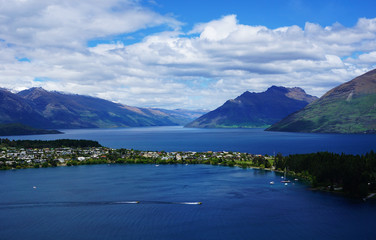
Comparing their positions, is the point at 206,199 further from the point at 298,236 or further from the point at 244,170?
the point at 244,170

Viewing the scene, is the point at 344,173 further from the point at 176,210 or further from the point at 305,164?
the point at 176,210

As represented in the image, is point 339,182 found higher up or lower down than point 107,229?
higher up

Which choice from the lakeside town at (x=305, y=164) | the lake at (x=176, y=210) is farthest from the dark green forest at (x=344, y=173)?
the lake at (x=176, y=210)

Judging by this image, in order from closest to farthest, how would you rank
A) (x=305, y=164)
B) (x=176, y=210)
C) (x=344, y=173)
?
(x=176, y=210)
(x=344, y=173)
(x=305, y=164)

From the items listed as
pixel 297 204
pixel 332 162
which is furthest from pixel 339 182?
pixel 297 204

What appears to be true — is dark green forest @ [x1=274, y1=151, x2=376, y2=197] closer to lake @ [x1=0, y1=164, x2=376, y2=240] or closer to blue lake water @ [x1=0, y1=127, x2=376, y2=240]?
blue lake water @ [x1=0, y1=127, x2=376, y2=240]

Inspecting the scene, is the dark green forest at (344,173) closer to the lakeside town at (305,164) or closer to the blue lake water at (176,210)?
the lakeside town at (305,164)

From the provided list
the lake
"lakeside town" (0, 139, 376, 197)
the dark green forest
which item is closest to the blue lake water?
the lake

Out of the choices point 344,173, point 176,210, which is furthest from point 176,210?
point 344,173
